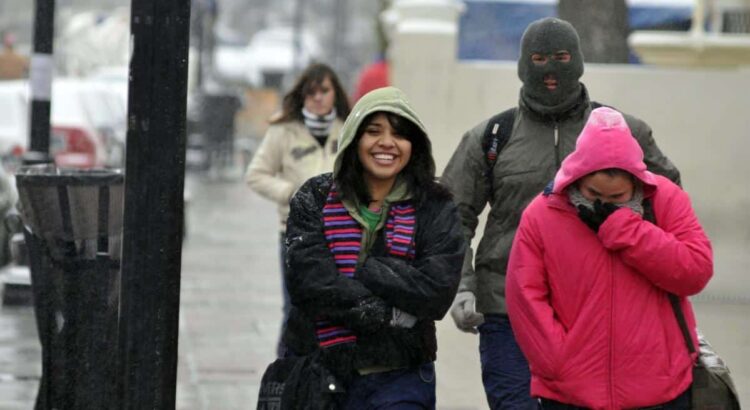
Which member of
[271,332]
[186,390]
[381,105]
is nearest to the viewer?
[381,105]

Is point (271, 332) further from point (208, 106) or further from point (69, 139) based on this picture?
point (208, 106)

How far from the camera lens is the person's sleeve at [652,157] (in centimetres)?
570

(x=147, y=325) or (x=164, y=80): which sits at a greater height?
(x=164, y=80)

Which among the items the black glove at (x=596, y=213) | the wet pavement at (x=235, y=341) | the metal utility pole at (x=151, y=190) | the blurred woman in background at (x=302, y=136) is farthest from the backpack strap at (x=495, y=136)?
the blurred woman in background at (x=302, y=136)

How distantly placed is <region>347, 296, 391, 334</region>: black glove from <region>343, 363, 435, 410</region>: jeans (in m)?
0.18

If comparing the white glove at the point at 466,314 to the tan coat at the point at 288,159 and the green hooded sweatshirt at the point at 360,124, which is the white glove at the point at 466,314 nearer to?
the green hooded sweatshirt at the point at 360,124

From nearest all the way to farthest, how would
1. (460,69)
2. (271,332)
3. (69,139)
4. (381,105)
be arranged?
(381,105) → (460,69) → (271,332) → (69,139)

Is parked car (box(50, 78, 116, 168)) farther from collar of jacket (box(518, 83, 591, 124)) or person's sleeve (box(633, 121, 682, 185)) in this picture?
person's sleeve (box(633, 121, 682, 185))

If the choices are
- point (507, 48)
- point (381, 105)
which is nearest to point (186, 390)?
point (381, 105)

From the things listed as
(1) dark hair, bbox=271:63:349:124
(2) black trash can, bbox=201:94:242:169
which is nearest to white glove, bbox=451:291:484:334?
(1) dark hair, bbox=271:63:349:124

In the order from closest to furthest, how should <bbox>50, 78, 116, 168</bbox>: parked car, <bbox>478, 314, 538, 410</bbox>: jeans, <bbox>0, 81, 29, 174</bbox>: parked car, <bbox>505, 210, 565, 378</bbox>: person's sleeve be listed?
<bbox>505, 210, 565, 378</bbox>: person's sleeve
<bbox>478, 314, 538, 410</bbox>: jeans
<bbox>0, 81, 29, 174</bbox>: parked car
<bbox>50, 78, 116, 168</bbox>: parked car

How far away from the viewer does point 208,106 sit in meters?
33.1

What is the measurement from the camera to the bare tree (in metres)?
9.18

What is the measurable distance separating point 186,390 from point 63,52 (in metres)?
41.8
